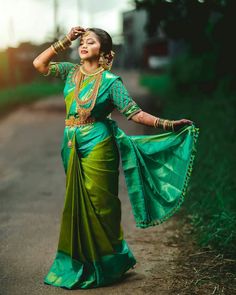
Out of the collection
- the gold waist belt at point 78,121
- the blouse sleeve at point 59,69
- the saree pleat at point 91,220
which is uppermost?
the blouse sleeve at point 59,69

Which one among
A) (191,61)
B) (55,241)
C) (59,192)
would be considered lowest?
(191,61)

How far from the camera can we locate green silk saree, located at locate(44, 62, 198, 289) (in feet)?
14.5

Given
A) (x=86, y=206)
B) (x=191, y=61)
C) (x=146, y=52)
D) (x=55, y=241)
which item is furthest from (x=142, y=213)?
(x=146, y=52)

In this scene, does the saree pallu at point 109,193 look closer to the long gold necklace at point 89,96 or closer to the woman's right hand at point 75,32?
the long gold necklace at point 89,96

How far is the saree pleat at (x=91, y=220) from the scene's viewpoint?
4430 millimetres

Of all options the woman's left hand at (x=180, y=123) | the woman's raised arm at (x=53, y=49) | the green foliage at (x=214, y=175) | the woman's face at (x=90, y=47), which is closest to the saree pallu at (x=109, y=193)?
→ the woman's left hand at (x=180, y=123)

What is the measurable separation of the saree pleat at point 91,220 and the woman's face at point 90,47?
0.64 meters

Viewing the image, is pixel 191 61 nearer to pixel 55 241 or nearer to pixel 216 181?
pixel 216 181

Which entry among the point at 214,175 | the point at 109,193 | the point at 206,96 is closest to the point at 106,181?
the point at 109,193

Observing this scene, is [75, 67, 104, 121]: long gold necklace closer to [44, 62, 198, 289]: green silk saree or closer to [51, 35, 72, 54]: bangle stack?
[44, 62, 198, 289]: green silk saree

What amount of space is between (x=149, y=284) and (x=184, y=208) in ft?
8.47

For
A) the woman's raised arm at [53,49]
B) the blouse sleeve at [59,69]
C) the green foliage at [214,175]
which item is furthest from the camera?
the green foliage at [214,175]

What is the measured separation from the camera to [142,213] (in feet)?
14.8

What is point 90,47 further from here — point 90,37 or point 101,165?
point 101,165
